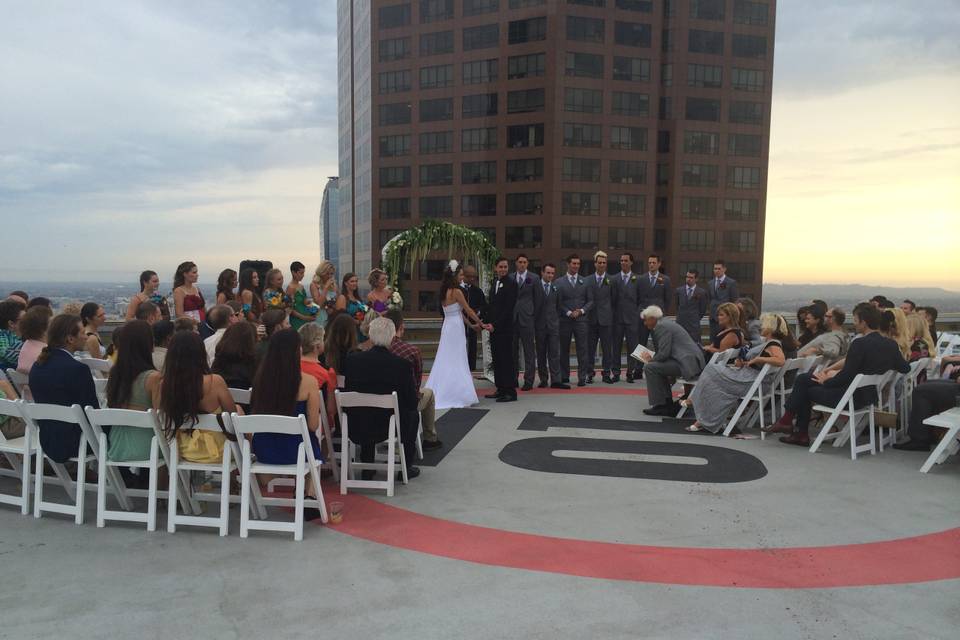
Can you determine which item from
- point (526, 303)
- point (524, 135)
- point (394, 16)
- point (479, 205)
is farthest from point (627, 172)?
point (526, 303)

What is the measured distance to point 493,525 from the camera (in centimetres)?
496

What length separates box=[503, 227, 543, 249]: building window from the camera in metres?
68.7

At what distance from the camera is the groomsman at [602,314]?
11242 millimetres

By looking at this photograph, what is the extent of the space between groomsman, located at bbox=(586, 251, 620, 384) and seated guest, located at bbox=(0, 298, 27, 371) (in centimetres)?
785

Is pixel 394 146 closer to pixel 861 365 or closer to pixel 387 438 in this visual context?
pixel 861 365

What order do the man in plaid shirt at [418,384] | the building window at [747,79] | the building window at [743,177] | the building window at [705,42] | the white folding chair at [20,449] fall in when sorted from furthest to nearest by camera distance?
the building window at [743,177] → the building window at [747,79] → the building window at [705,42] → the man in plaid shirt at [418,384] → the white folding chair at [20,449]

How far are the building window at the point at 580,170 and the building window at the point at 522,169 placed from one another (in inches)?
118

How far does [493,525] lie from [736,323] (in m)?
4.74

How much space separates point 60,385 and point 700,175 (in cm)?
7384

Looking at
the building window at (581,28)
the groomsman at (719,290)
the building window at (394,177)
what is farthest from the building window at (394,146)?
the groomsman at (719,290)

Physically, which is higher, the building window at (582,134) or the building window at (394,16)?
the building window at (394,16)

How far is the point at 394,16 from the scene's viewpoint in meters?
73.8

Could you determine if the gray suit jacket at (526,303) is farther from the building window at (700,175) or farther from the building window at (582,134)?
the building window at (700,175)

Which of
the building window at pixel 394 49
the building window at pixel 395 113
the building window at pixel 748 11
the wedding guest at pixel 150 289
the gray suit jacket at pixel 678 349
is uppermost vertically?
the building window at pixel 748 11
